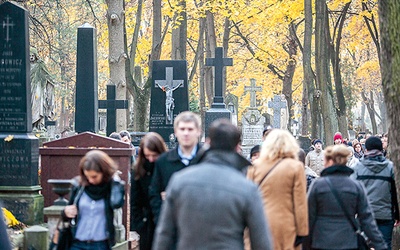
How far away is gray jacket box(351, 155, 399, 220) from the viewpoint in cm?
1070

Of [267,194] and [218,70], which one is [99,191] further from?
[218,70]

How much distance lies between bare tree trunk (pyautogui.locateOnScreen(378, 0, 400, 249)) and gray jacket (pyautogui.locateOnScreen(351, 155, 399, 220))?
0.31 metres

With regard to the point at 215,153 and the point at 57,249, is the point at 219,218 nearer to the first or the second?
the point at 215,153

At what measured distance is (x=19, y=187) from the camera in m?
13.2

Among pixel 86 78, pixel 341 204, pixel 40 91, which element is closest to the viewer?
pixel 341 204

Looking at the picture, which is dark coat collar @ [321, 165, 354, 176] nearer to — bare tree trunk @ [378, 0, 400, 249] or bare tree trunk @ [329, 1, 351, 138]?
bare tree trunk @ [378, 0, 400, 249]

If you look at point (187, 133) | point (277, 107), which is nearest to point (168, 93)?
point (277, 107)

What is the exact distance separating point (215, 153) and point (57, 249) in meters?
2.79

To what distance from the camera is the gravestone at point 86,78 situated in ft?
59.0

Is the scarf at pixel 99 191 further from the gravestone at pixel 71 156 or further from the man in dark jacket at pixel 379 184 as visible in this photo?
the gravestone at pixel 71 156

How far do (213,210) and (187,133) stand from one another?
248cm

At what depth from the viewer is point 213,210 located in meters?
5.45

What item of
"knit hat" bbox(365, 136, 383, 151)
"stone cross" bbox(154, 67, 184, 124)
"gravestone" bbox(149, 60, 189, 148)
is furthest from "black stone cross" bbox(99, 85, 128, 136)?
"knit hat" bbox(365, 136, 383, 151)

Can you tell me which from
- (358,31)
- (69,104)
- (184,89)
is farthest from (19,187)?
(69,104)
